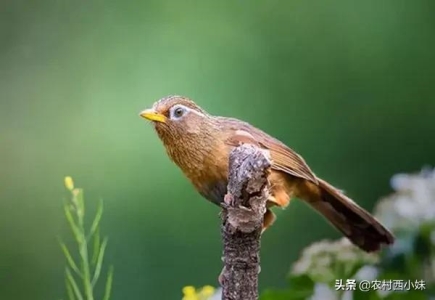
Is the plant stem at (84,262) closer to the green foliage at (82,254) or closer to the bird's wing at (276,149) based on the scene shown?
the green foliage at (82,254)

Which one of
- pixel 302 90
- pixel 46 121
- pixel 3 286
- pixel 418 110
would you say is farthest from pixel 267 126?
pixel 3 286

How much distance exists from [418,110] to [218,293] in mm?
634

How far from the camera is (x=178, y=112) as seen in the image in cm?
147

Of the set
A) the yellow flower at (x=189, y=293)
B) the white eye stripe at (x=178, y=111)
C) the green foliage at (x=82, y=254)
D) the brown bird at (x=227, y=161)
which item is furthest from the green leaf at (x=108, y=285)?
the white eye stripe at (x=178, y=111)

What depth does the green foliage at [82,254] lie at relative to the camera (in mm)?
1531

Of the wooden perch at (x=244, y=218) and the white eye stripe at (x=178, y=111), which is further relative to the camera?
the white eye stripe at (x=178, y=111)

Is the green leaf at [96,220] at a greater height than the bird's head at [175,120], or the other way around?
the bird's head at [175,120]

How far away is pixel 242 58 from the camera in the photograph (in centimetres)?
167

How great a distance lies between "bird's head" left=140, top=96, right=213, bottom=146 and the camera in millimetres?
1460

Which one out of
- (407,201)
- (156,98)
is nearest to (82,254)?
(156,98)

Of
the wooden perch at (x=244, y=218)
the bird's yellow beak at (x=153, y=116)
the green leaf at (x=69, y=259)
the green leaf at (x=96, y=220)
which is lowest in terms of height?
the wooden perch at (x=244, y=218)

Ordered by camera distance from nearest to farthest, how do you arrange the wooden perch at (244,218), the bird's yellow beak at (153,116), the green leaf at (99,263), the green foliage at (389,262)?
the wooden perch at (244,218) < the bird's yellow beak at (153,116) < the green leaf at (99,263) < the green foliage at (389,262)

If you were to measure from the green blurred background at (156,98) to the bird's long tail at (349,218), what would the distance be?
0.04 meters

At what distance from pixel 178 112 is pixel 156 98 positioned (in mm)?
187
